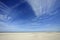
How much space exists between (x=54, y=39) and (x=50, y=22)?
0.19 metres

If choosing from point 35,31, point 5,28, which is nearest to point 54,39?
point 35,31

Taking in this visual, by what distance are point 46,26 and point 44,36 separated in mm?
110

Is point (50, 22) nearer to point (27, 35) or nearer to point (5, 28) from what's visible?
point (27, 35)

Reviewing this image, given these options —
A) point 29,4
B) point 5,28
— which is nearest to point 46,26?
point 29,4

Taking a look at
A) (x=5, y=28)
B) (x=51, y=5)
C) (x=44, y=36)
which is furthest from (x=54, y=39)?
(x=5, y=28)

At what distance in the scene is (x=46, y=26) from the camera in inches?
42.9

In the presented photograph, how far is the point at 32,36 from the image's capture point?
42.6 inches

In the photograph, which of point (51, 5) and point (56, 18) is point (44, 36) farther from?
point (51, 5)

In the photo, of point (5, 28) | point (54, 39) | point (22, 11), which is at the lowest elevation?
point (54, 39)

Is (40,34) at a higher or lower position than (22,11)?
lower

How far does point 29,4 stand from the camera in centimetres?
108

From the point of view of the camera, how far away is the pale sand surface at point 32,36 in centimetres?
107

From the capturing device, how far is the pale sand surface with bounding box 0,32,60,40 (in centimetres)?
107

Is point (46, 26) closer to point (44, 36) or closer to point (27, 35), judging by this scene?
point (44, 36)
